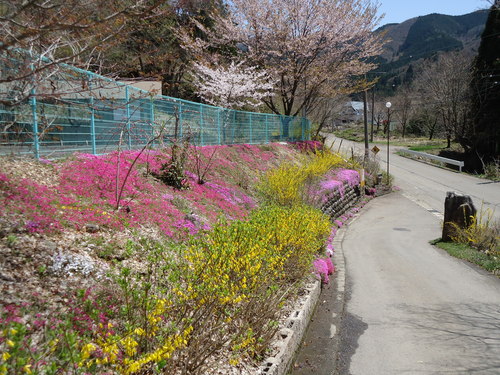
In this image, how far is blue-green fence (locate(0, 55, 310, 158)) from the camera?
4406 millimetres

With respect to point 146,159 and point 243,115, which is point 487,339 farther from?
point 243,115

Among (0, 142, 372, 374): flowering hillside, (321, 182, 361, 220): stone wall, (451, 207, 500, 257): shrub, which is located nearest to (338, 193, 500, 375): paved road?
(451, 207, 500, 257): shrub

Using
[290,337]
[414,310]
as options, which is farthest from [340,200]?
[290,337]

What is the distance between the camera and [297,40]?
20.5 m

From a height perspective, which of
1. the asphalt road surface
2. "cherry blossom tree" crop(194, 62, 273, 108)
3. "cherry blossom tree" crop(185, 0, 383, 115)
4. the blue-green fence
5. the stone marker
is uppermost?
"cherry blossom tree" crop(185, 0, 383, 115)

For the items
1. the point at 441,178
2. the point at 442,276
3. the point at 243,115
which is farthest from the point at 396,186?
the point at 442,276

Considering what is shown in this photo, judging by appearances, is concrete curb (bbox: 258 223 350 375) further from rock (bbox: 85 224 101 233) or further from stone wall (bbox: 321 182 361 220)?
stone wall (bbox: 321 182 361 220)

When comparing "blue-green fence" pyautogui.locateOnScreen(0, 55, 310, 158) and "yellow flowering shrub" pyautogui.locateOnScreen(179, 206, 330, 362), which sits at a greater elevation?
"blue-green fence" pyautogui.locateOnScreen(0, 55, 310, 158)

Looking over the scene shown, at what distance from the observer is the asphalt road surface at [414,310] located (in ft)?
15.8

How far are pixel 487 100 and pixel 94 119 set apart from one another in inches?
1342

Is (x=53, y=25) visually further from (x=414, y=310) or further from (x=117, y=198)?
(x=414, y=310)

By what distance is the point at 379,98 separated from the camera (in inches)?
3214

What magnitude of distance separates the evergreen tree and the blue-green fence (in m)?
23.3

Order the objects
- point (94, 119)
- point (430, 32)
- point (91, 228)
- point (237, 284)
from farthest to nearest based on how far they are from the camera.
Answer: point (430, 32) < point (94, 119) < point (91, 228) < point (237, 284)
